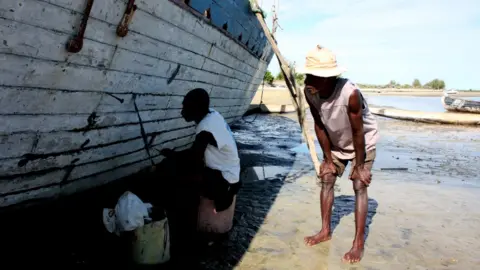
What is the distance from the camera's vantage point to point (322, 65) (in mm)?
3154

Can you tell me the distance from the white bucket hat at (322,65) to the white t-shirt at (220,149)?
0.83 metres

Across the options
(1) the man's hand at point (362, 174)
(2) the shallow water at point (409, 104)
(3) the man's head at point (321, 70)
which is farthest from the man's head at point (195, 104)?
(2) the shallow water at point (409, 104)

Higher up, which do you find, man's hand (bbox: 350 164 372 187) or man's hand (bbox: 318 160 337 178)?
man's hand (bbox: 350 164 372 187)

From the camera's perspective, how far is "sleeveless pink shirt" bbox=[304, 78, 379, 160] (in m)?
3.21

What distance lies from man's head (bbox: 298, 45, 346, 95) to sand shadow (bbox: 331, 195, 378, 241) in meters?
1.63

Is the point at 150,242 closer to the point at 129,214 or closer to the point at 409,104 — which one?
the point at 129,214

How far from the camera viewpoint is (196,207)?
3676 mm

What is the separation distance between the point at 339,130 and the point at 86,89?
6.81 feet

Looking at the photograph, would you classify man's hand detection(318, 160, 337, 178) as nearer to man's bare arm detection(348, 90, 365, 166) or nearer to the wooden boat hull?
man's bare arm detection(348, 90, 365, 166)

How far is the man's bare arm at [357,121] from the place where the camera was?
3123 mm

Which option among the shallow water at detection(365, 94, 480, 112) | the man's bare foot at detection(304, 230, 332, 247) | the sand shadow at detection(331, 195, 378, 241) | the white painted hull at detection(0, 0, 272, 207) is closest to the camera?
the white painted hull at detection(0, 0, 272, 207)

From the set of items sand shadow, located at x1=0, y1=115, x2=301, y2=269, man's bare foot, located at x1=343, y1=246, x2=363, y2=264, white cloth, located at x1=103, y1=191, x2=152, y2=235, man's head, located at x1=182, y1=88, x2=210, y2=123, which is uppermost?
man's head, located at x1=182, y1=88, x2=210, y2=123

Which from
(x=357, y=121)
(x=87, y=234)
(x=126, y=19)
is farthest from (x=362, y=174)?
(x=87, y=234)

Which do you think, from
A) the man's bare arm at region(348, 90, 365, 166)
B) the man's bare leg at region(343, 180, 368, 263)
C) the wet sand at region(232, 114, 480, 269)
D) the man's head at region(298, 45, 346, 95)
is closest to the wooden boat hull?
the wet sand at region(232, 114, 480, 269)
